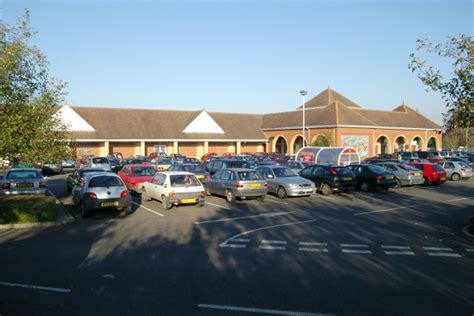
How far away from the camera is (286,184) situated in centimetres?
1989

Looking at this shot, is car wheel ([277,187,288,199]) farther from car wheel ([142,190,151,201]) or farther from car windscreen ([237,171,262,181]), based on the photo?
car wheel ([142,190,151,201])

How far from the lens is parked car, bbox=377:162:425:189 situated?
2430cm

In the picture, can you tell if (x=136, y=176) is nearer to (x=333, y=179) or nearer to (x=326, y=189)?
(x=326, y=189)

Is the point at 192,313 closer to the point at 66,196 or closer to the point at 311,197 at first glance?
the point at 311,197

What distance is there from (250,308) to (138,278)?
2578 millimetres

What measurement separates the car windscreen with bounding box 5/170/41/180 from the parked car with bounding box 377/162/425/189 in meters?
18.3

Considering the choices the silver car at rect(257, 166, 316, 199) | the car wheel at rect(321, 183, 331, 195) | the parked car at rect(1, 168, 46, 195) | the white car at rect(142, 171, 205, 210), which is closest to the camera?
the white car at rect(142, 171, 205, 210)

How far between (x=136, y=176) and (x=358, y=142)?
113ft

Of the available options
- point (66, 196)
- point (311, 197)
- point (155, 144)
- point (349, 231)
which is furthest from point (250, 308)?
point (155, 144)

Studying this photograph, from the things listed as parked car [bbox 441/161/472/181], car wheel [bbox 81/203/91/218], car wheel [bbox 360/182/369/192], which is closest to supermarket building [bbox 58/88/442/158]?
parked car [bbox 441/161/472/181]

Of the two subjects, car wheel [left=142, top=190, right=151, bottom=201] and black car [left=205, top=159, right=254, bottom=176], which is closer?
car wheel [left=142, top=190, right=151, bottom=201]

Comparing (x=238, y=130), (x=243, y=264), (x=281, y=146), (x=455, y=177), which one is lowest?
(x=243, y=264)

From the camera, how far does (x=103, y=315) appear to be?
6.21 metres

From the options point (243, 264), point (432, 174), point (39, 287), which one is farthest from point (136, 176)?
point (432, 174)
